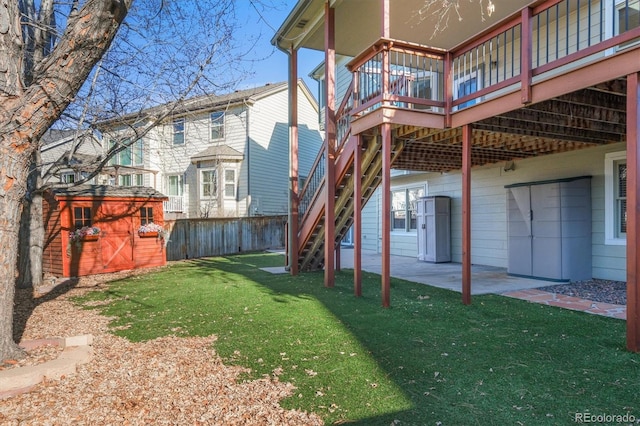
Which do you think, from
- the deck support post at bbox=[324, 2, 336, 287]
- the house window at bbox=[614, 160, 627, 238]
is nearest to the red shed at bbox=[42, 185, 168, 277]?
the deck support post at bbox=[324, 2, 336, 287]

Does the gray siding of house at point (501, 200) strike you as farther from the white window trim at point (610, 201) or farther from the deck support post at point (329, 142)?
the deck support post at point (329, 142)

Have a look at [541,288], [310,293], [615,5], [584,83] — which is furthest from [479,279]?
[615,5]

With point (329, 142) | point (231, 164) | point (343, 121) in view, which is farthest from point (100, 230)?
point (231, 164)

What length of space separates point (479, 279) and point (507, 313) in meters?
2.69

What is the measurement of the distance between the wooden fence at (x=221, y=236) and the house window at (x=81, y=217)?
9.35ft

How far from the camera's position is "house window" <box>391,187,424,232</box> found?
1175 cm

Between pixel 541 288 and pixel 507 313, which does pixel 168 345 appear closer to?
pixel 507 313

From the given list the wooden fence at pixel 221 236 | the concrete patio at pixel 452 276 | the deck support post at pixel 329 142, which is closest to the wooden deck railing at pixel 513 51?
the deck support post at pixel 329 142

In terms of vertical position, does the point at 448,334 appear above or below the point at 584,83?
below

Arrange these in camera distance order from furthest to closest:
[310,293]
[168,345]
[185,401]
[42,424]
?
[310,293]
[168,345]
[185,401]
[42,424]

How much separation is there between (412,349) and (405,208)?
28.9 feet

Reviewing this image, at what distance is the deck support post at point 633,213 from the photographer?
3.34 metres

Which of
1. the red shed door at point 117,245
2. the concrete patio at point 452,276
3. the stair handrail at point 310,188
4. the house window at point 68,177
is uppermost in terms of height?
the house window at point 68,177

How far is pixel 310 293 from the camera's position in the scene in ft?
20.4
